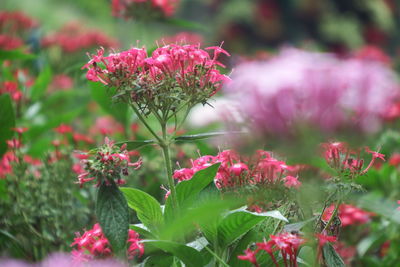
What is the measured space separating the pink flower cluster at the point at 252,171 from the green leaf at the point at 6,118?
2.41 feet

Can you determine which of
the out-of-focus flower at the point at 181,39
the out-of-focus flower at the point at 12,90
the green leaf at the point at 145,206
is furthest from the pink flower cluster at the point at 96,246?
the out-of-focus flower at the point at 12,90

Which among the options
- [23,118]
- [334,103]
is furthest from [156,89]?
[23,118]

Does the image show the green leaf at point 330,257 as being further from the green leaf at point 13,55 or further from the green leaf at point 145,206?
the green leaf at point 13,55

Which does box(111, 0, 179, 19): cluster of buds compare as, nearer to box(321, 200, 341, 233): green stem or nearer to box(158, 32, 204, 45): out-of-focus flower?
box(158, 32, 204, 45): out-of-focus flower

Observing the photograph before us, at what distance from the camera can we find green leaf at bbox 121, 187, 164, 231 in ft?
2.86

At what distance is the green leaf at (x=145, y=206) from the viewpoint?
0.87 metres

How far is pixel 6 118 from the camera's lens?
1485mm

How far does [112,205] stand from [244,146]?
0.74ft

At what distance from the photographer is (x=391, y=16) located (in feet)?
29.9

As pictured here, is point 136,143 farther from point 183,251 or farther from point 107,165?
point 183,251

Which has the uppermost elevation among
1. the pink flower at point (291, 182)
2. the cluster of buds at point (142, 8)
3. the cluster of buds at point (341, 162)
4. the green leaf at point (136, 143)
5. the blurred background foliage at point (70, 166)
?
the cluster of buds at point (142, 8)

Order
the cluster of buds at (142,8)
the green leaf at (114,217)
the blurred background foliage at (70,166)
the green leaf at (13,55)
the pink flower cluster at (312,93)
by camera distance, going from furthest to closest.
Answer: the cluster of buds at (142,8)
the green leaf at (13,55)
the blurred background foliage at (70,166)
the green leaf at (114,217)
the pink flower cluster at (312,93)

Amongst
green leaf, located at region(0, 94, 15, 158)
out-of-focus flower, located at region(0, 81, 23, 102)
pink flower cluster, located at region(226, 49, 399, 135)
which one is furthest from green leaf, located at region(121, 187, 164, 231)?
out-of-focus flower, located at region(0, 81, 23, 102)

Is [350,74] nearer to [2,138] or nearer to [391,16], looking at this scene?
[2,138]
